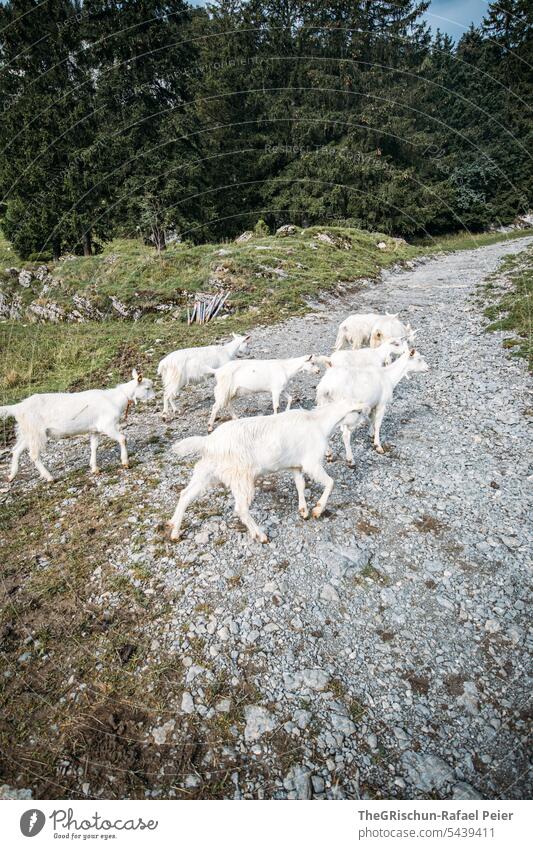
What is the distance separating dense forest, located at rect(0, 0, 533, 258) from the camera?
2717 cm

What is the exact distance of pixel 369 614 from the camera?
497cm

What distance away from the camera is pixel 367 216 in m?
42.2

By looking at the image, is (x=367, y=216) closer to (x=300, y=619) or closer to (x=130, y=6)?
(x=130, y=6)

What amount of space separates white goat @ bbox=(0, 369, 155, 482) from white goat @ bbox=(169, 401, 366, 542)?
280 centimetres

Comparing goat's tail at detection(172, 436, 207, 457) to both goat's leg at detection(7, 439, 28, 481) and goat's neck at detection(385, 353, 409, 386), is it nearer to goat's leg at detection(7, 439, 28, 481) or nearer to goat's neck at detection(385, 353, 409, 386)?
goat's leg at detection(7, 439, 28, 481)

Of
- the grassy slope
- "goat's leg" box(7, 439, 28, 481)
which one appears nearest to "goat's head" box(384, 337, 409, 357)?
the grassy slope

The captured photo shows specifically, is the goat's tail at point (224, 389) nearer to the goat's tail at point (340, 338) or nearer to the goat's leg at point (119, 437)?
the goat's leg at point (119, 437)

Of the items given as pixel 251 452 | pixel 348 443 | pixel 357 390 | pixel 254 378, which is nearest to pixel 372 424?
pixel 357 390

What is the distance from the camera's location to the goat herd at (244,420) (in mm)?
5762

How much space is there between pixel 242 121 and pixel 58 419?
46900 millimetres

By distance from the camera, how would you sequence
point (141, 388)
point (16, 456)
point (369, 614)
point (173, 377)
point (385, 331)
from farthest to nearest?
1. point (385, 331)
2. point (173, 377)
3. point (141, 388)
4. point (16, 456)
5. point (369, 614)

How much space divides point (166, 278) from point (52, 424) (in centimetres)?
1661

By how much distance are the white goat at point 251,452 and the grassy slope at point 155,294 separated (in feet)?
27.5

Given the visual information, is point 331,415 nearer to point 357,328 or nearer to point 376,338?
point 376,338
